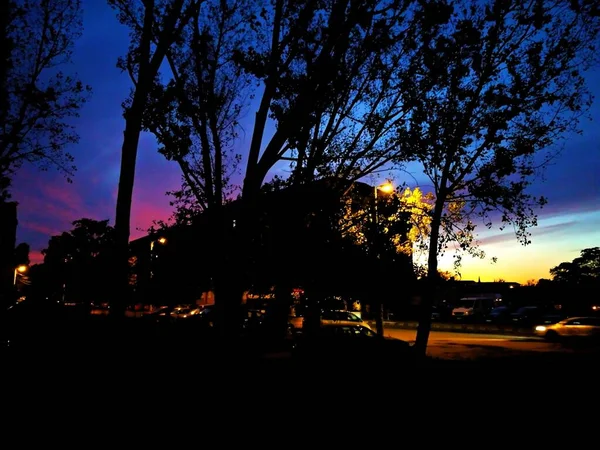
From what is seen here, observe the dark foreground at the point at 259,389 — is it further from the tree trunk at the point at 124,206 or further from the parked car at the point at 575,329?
the parked car at the point at 575,329

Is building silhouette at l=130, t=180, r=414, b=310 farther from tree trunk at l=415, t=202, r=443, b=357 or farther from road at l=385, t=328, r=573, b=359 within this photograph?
road at l=385, t=328, r=573, b=359

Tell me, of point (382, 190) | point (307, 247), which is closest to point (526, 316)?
point (382, 190)

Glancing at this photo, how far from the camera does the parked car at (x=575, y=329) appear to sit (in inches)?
953

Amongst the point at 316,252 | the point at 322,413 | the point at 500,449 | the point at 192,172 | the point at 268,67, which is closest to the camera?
the point at 500,449

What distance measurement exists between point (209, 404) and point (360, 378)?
13.6 ft

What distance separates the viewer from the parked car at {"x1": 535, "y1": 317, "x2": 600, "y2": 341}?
24219mm

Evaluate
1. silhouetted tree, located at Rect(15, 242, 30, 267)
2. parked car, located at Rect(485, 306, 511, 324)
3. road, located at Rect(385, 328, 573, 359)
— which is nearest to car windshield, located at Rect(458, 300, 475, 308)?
parked car, located at Rect(485, 306, 511, 324)

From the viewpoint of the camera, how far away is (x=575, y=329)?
974 inches

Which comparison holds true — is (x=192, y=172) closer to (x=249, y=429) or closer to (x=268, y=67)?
(x=268, y=67)

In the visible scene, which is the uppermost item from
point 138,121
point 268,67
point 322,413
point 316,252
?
point 268,67

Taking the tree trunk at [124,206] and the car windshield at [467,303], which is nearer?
the tree trunk at [124,206]

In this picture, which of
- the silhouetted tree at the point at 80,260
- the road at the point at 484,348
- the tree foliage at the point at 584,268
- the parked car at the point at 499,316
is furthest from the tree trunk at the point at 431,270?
the tree foliage at the point at 584,268

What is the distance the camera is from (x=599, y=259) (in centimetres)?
8575

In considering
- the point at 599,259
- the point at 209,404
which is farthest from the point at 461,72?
the point at 599,259
